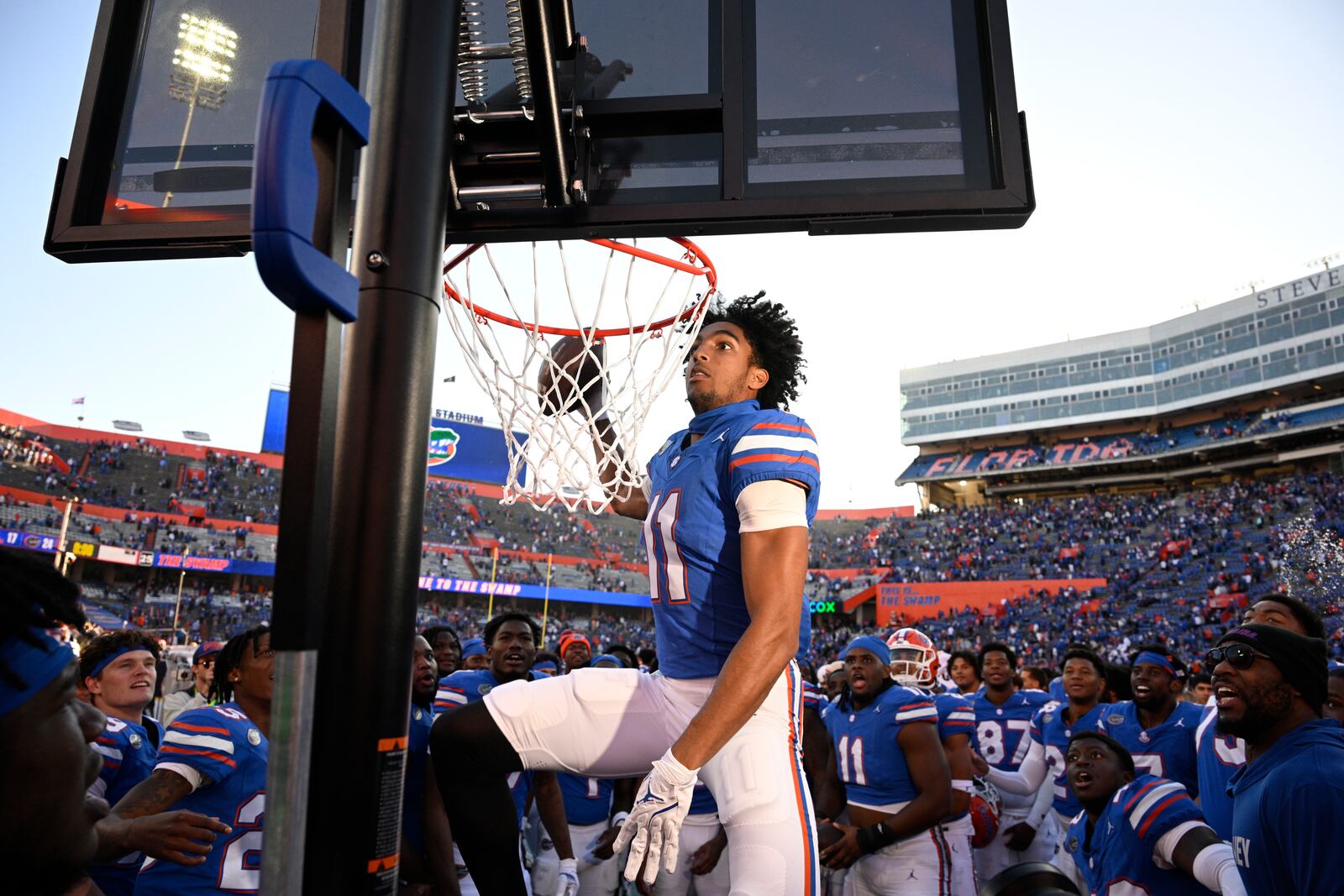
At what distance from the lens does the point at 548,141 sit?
8.72 ft

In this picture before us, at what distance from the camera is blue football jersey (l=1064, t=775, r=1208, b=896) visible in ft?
14.4

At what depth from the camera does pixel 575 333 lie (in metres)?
4.41

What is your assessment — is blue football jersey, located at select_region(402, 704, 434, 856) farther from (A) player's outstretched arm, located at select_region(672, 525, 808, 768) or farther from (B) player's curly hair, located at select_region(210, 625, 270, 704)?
(A) player's outstretched arm, located at select_region(672, 525, 808, 768)

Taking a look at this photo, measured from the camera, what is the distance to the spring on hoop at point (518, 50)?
102 inches

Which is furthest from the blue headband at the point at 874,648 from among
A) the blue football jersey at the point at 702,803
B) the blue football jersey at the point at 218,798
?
the blue football jersey at the point at 218,798

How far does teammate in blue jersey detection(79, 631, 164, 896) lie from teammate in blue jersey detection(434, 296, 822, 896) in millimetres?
2789

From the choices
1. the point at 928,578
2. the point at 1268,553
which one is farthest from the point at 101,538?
the point at 1268,553

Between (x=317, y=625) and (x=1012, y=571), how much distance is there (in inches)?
1788

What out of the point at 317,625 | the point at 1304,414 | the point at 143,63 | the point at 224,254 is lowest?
the point at 317,625

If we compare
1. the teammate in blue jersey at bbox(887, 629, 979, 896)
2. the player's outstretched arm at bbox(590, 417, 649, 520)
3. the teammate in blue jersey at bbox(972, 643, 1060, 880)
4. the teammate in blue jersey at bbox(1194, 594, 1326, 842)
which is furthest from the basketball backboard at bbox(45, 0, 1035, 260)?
the teammate in blue jersey at bbox(972, 643, 1060, 880)

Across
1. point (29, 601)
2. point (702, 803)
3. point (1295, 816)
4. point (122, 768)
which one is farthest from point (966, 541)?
point (29, 601)

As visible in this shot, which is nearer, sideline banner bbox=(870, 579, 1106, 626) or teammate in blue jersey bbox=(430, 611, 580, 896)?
teammate in blue jersey bbox=(430, 611, 580, 896)

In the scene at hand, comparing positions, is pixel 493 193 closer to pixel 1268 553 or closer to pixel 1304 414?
pixel 1268 553

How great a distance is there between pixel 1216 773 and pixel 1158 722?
6.53 ft
